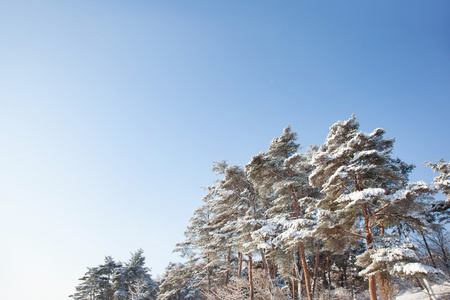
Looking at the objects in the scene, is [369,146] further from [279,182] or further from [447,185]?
[279,182]

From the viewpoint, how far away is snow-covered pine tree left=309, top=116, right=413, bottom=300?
10570 mm

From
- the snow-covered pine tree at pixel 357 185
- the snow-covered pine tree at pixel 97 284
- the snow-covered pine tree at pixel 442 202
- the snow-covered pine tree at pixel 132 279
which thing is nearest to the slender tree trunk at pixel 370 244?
the snow-covered pine tree at pixel 357 185

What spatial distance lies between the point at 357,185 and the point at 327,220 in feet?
9.30

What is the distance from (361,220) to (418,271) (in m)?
4.99

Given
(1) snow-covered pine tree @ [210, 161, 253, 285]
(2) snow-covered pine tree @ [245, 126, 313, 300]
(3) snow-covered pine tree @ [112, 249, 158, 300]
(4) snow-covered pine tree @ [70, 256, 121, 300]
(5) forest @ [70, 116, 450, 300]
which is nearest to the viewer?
(5) forest @ [70, 116, 450, 300]

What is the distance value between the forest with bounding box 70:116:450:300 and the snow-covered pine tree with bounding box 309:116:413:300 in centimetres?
5

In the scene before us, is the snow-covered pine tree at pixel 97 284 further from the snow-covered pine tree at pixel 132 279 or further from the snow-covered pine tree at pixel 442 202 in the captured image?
the snow-covered pine tree at pixel 442 202

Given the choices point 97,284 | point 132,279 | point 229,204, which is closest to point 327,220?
point 229,204

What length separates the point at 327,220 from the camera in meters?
11.0

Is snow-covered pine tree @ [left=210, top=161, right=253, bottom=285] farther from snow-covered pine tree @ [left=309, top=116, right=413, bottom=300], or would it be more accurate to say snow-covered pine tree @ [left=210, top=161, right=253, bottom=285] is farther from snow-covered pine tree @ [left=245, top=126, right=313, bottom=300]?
snow-covered pine tree @ [left=309, top=116, right=413, bottom=300]

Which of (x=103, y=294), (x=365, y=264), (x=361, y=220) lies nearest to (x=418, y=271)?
(x=365, y=264)

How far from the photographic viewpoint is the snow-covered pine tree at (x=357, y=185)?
1057cm

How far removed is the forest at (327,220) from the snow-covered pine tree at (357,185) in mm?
51

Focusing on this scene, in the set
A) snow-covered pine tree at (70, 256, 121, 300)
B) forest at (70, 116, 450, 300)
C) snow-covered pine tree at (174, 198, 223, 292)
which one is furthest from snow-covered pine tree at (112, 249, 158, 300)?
snow-covered pine tree at (174, 198, 223, 292)
